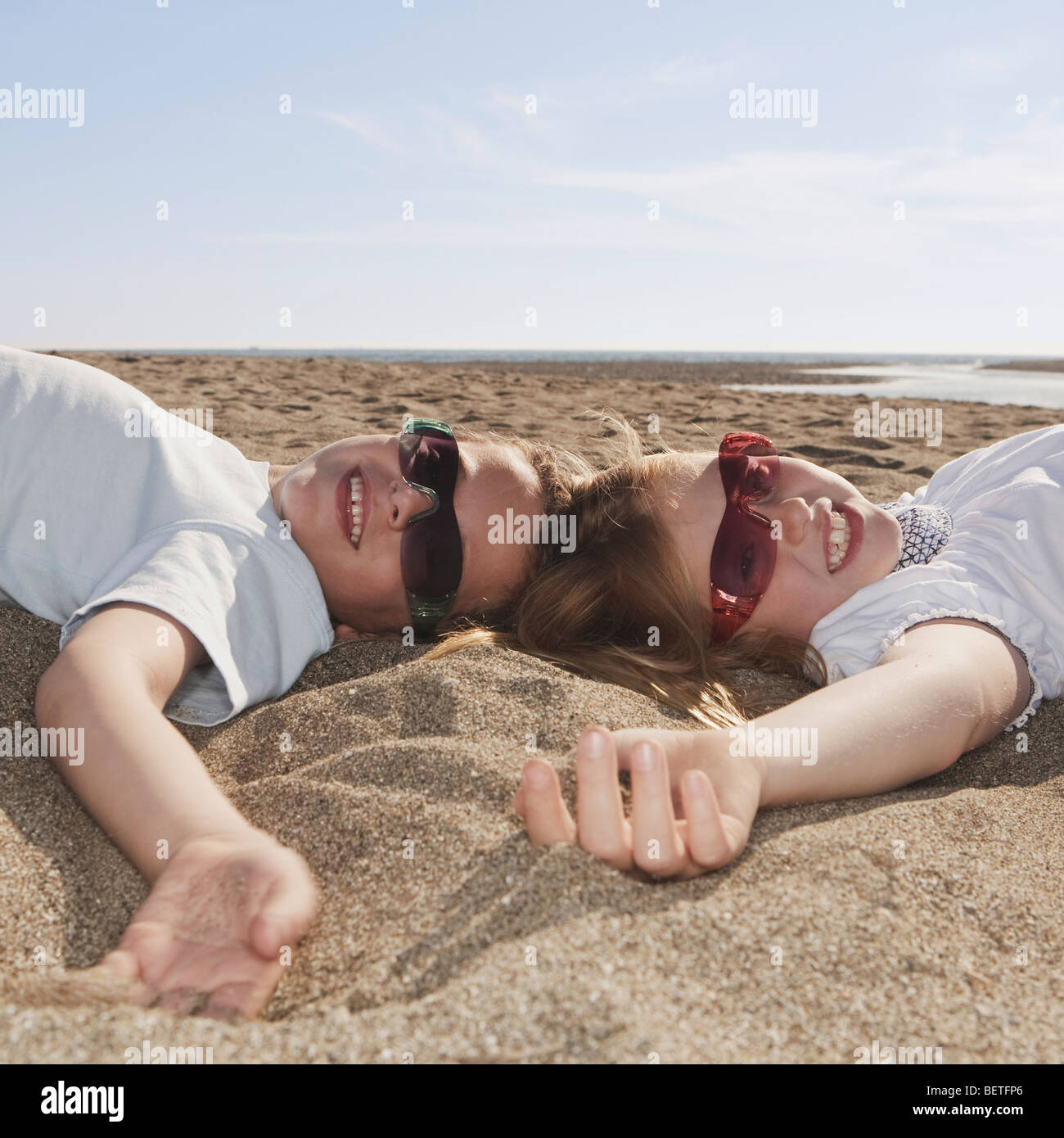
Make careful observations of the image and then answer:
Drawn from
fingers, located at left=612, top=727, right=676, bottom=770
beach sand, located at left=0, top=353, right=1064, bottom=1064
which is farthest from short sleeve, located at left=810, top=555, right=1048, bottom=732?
fingers, located at left=612, top=727, right=676, bottom=770

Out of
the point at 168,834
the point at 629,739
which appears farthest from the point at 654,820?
the point at 168,834

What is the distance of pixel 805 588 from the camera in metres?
2.38

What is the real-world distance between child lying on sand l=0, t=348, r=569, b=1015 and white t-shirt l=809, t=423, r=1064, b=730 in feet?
2.99

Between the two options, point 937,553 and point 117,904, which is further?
point 937,553

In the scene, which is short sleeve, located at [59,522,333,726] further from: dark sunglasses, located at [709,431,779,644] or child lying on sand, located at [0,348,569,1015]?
dark sunglasses, located at [709,431,779,644]

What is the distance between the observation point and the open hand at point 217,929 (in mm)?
1111

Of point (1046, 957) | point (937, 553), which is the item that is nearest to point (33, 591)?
point (1046, 957)

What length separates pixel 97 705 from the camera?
1523 millimetres

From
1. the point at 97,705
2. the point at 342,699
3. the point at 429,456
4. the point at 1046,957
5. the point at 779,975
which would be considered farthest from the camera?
the point at 429,456

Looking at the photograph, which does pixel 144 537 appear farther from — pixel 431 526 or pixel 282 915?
pixel 282 915

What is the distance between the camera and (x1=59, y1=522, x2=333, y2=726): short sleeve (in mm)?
1820

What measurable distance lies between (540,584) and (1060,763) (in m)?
1.34

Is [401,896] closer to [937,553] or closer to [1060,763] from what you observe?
[1060,763]

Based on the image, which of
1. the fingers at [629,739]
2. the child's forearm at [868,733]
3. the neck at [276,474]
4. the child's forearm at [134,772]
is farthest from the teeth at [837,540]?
the child's forearm at [134,772]
